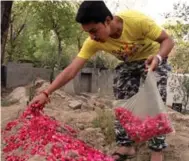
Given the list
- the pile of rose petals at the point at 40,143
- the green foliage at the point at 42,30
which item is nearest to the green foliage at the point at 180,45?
the green foliage at the point at 42,30

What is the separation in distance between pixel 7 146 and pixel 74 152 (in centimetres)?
115

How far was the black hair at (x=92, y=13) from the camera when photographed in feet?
9.57

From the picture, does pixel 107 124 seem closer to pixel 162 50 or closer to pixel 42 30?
pixel 162 50

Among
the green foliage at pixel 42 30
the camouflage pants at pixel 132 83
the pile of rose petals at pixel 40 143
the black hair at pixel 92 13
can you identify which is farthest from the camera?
the green foliage at pixel 42 30

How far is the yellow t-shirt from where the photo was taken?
10.6 ft

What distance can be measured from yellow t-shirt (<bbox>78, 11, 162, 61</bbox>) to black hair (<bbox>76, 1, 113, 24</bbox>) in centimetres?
32

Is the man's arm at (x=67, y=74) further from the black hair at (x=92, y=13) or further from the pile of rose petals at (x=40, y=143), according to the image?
the black hair at (x=92, y=13)

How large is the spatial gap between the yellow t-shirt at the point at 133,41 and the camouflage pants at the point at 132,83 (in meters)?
0.13

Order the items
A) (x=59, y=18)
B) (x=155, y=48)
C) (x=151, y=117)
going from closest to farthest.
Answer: (x=151, y=117)
(x=155, y=48)
(x=59, y=18)

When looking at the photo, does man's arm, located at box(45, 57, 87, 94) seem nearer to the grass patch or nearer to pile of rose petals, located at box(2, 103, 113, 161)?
pile of rose petals, located at box(2, 103, 113, 161)

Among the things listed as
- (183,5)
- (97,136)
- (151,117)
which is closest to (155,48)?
(151,117)

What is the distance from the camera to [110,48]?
3.38 meters

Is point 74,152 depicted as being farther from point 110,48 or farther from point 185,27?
point 185,27

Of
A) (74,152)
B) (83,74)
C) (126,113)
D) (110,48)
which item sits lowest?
(83,74)
